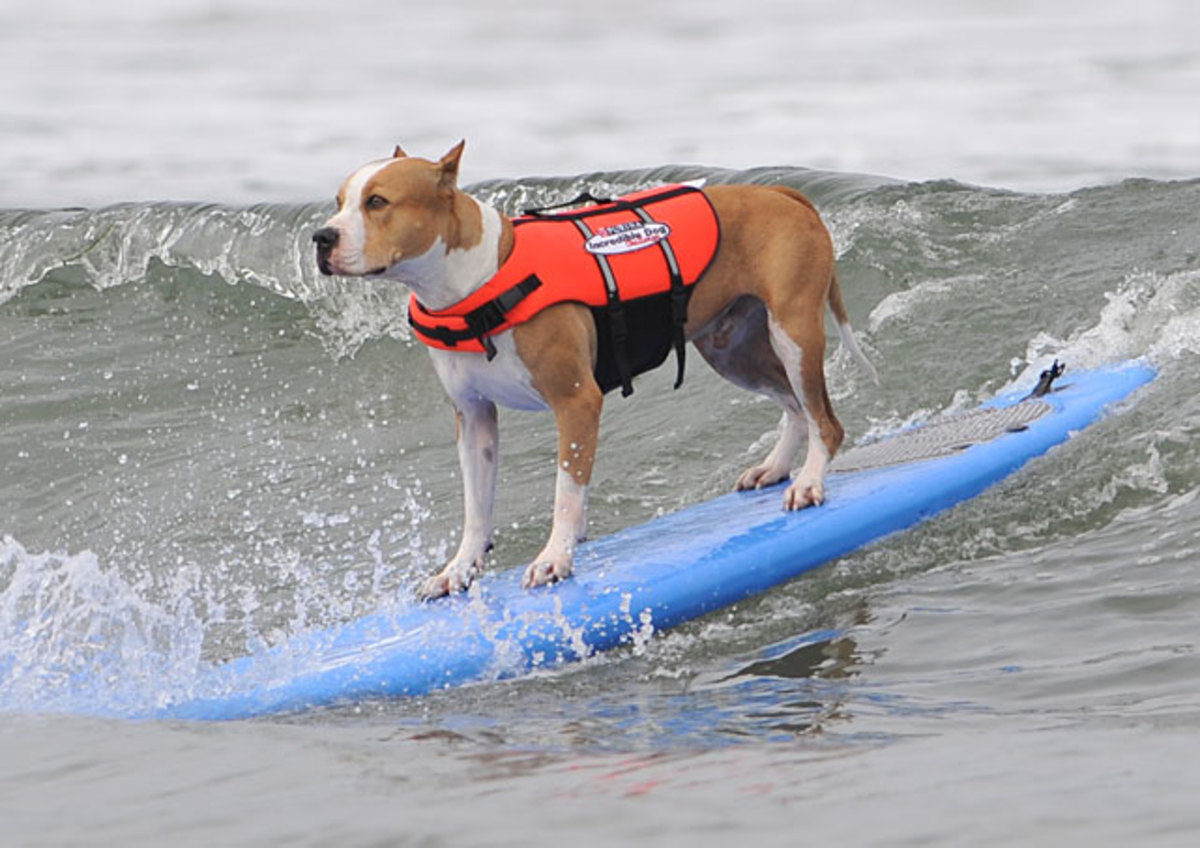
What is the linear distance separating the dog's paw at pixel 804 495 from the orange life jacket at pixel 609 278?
27.7 inches

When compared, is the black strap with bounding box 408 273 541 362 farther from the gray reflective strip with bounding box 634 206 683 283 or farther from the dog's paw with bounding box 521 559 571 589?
the dog's paw with bounding box 521 559 571 589

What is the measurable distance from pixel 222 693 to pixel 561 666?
100 cm

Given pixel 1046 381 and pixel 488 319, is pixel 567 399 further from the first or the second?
pixel 1046 381

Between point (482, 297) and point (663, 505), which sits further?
point (663, 505)

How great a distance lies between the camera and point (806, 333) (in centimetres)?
566

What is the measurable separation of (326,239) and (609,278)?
1057mm

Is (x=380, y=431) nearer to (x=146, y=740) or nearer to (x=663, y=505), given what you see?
(x=663, y=505)

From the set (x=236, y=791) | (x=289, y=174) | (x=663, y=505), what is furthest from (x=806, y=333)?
(x=289, y=174)

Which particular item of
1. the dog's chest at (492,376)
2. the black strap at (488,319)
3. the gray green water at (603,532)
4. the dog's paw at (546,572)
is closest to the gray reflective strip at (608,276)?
the black strap at (488,319)

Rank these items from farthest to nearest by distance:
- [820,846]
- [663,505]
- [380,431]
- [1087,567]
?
[380,431]
[663,505]
[1087,567]
[820,846]

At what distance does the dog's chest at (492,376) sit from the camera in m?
5.15

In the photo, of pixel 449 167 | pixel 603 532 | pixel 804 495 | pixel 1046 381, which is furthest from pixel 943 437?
pixel 449 167

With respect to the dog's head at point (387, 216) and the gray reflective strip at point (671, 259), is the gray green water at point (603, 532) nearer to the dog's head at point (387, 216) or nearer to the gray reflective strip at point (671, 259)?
the gray reflective strip at point (671, 259)

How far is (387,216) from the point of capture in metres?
4.79
